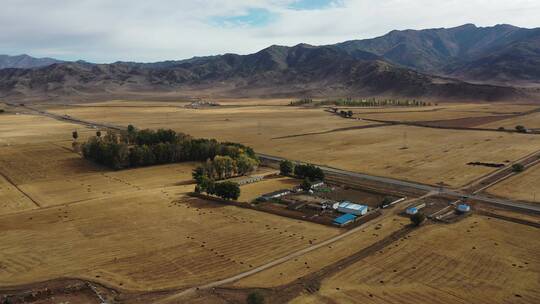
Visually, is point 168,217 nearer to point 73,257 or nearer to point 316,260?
point 73,257

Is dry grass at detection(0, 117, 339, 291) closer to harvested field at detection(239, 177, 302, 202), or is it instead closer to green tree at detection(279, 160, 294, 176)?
harvested field at detection(239, 177, 302, 202)

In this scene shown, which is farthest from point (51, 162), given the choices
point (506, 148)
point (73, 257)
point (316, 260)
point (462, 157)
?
point (506, 148)

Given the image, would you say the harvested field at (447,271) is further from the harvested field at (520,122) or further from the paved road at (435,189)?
the harvested field at (520,122)

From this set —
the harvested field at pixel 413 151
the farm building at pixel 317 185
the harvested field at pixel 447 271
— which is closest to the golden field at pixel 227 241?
the harvested field at pixel 447 271

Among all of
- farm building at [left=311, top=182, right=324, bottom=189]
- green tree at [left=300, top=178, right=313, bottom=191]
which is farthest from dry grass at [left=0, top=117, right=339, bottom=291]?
farm building at [left=311, top=182, right=324, bottom=189]

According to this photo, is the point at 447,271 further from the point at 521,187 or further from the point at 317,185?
the point at 521,187

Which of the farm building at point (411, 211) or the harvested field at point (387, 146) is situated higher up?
the harvested field at point (387, 146)

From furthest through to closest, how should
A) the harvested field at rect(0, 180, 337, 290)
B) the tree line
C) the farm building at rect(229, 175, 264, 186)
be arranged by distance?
1. the tree line
2. the farm building at rect(229, 175, 264, 186)
3. the harvested field at rect(0, 180, 337, 290)
